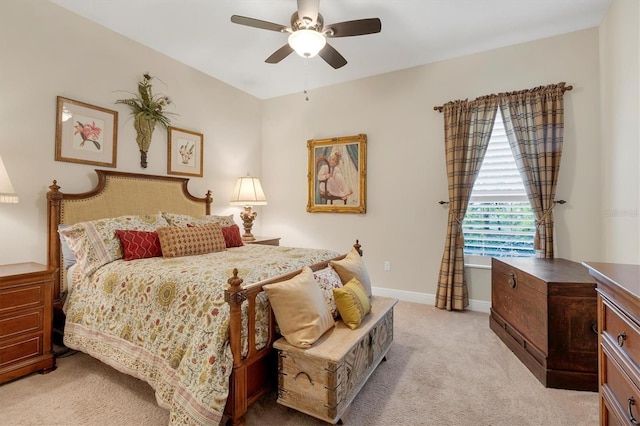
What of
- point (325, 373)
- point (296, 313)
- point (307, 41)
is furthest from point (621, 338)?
point (307, 41)

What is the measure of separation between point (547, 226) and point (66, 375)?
14.1 feet

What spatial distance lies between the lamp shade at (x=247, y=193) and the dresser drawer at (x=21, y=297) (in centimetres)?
230

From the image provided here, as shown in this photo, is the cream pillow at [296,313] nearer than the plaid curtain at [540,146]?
Yes

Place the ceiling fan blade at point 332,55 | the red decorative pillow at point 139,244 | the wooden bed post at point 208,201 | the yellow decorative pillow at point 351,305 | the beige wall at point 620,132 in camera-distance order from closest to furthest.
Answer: the yellow decorative pillow at point 351,305 < the beige wall at point 620,132 < the red decorative pillow at point 139,244 < the ceiling fan blade at point 332,55 < the wooden bed post at point 208,201

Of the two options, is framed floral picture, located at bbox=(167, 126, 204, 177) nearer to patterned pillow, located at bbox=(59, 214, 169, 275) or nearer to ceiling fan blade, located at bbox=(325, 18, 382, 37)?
patterned pillow, located at bbox=(59, 214, 169, 275)

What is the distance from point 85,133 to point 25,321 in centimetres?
168

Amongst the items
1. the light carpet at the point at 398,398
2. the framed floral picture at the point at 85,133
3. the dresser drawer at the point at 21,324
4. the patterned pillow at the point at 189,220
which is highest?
the framed floral picture at the point at 85,133

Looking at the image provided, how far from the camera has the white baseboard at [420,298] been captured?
3572mm

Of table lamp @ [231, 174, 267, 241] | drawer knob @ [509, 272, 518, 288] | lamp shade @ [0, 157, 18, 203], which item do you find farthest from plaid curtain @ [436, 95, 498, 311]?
lamp shade @ [0, 157, 18, 203]

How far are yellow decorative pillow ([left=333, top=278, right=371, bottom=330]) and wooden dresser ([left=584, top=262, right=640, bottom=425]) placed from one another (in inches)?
46.2

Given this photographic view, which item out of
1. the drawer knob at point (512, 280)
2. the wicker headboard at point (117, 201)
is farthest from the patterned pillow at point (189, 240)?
the drawer knob at point (512, 280)

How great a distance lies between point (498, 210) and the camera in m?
3.51

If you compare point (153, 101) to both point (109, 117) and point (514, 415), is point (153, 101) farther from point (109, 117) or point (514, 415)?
point (514, 415)

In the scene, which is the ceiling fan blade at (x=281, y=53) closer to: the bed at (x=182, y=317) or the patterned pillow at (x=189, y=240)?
the patterned pillow at (x=189, y=240)
